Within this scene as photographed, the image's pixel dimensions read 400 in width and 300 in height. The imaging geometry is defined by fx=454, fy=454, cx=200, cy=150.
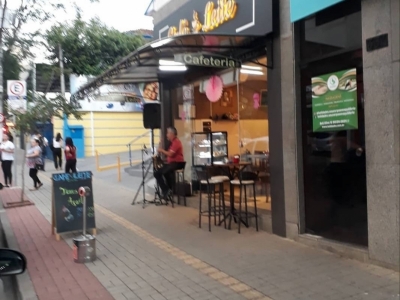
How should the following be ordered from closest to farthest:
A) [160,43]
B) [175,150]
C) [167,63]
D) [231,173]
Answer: [160,43] < [231,173] < [167,63] < [175,150]

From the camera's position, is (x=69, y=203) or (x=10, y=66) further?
(x=10, y=66)

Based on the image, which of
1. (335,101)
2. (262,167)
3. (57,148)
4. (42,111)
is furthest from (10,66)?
(57,148)

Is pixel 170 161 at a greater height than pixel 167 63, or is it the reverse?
pixel 167 63

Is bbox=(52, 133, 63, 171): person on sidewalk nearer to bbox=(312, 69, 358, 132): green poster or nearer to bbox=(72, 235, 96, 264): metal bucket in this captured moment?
bbox=(72, 235, 96, 264): metal bucket

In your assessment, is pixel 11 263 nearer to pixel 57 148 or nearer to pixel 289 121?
pixel 289 121

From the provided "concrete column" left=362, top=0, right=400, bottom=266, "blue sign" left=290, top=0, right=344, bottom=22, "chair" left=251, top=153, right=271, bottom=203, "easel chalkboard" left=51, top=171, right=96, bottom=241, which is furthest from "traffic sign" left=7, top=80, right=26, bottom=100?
"concrete column" left=362, top=0, right=400, bottom=266

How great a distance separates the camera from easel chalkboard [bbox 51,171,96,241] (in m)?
8.01

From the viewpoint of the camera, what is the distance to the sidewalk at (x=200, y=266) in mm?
5137

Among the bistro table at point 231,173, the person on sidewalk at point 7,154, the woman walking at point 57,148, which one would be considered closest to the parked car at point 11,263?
the bistro table at point 231,173

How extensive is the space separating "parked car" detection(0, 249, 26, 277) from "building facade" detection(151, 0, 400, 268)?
14.1ft

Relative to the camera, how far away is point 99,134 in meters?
28.3

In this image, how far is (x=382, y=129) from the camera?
18.3 feet

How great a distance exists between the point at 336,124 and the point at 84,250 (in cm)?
404

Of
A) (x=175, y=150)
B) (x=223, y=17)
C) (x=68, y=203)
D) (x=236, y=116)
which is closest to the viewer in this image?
(x=68, y=203)
